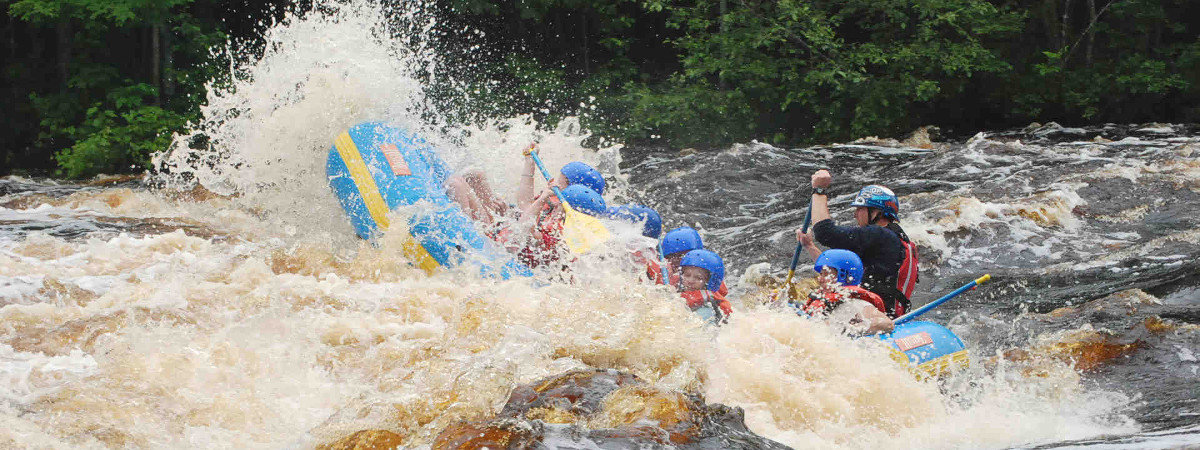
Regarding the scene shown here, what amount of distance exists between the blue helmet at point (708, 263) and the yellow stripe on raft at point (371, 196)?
1.77 meters

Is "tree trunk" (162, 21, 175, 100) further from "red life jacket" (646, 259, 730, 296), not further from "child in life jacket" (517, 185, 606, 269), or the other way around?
"red life jacket" (646, 259, 730, 296)

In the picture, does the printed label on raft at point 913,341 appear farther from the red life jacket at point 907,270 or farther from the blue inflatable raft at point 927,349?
the red life jacket at point 907,270

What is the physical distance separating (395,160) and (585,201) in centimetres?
157

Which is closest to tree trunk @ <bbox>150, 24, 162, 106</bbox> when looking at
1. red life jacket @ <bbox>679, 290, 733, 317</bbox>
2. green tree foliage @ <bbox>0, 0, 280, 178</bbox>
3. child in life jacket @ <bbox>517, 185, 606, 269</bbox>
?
green tree foliage @ <bbox>0, 0, 280, 178</bbox>

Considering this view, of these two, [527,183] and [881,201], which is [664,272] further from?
[527,183]

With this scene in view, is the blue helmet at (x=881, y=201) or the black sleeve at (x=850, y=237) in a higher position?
the blue helmet at (x=881, y=201)

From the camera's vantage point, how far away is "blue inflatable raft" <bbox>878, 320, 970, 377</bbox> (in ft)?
15.4

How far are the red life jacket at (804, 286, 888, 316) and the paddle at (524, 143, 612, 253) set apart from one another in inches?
51.4

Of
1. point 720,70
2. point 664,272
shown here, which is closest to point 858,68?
point 720,70

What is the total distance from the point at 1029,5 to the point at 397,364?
15.7 metres

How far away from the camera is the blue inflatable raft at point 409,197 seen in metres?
6.20

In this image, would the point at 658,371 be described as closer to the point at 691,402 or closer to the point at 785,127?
the point at 691,402

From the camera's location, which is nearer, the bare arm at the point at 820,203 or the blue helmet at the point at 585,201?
the bare arm at the point at 820,203

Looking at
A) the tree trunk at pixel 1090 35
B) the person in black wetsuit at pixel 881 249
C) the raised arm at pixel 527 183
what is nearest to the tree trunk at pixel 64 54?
the raised arm at pixel 527 183
